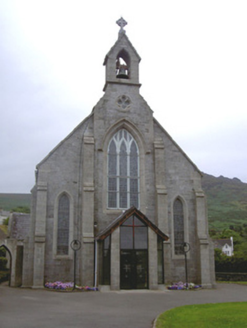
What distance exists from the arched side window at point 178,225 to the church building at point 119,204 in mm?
79

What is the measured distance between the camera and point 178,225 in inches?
1142

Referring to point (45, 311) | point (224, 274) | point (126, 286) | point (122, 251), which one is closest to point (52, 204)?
point (122, 251)

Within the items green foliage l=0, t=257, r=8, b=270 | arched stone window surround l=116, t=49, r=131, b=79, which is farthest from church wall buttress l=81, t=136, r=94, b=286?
green foliage l=0, t=257, r=8, b=270

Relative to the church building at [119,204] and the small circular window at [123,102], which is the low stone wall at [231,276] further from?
the small circular window at [123,102]

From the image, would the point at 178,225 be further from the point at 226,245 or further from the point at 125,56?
the point at 226,245

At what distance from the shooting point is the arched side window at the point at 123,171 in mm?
28766

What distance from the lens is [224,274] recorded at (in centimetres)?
3456

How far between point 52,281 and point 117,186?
28.5ft

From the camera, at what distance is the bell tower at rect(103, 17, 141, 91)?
31438 mm

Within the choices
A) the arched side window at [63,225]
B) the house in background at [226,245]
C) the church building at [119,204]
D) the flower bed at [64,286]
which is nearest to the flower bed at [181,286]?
the church building at [119,204]

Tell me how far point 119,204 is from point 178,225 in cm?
510

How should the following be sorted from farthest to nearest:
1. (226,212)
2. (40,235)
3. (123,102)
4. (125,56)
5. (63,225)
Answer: (226,212), (125,56), (123,102), (63,225), (40,235)

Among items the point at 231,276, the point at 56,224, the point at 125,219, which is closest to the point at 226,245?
the point at 231,276

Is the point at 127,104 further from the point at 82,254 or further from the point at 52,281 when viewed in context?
the point at 52,281
